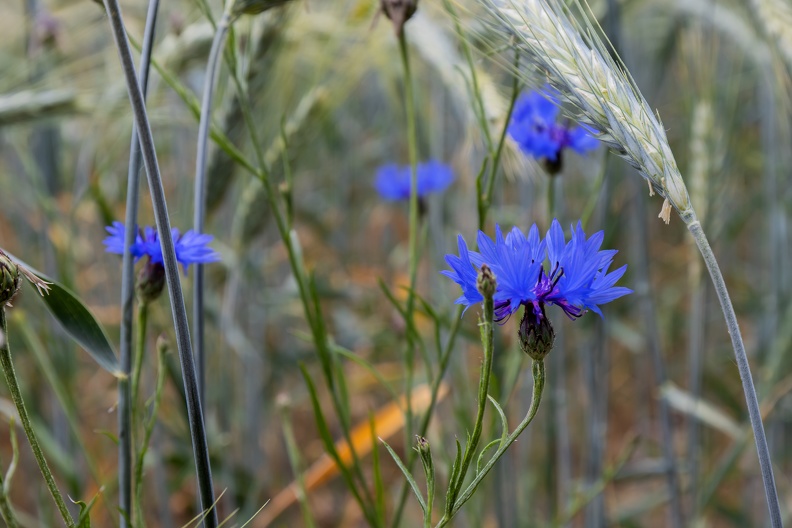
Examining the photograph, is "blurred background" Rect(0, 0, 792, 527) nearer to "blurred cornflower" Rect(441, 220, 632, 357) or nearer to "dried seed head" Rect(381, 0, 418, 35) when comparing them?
"dried seed head" Rect(381, 0, 418, 35)

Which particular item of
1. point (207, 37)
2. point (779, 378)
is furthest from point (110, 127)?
point (779, 378)

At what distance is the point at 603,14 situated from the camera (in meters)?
1.08

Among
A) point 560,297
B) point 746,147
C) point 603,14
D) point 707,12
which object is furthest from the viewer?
point 746,147

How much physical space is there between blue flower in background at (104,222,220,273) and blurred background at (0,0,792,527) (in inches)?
5.2

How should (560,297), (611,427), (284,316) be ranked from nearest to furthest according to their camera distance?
(560,297) → (284,316) → (611,427)

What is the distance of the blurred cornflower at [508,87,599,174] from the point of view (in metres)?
0.74

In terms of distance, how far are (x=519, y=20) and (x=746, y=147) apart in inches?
58.3

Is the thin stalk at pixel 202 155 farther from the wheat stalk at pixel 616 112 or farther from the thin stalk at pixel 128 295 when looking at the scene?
the wheat stalk at pixel 616 112

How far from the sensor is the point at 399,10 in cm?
69

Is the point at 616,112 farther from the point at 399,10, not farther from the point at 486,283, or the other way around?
the point at 399,10

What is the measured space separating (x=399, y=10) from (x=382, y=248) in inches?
66.7

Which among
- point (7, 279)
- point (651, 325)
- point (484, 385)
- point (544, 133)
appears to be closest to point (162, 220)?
point (7, 279)

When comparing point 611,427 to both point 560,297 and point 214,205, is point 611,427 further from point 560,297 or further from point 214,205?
point 560,297

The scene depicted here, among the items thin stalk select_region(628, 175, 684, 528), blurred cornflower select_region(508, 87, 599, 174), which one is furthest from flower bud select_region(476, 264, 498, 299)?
thin stalk select_region(628, 175, 684, 528)
